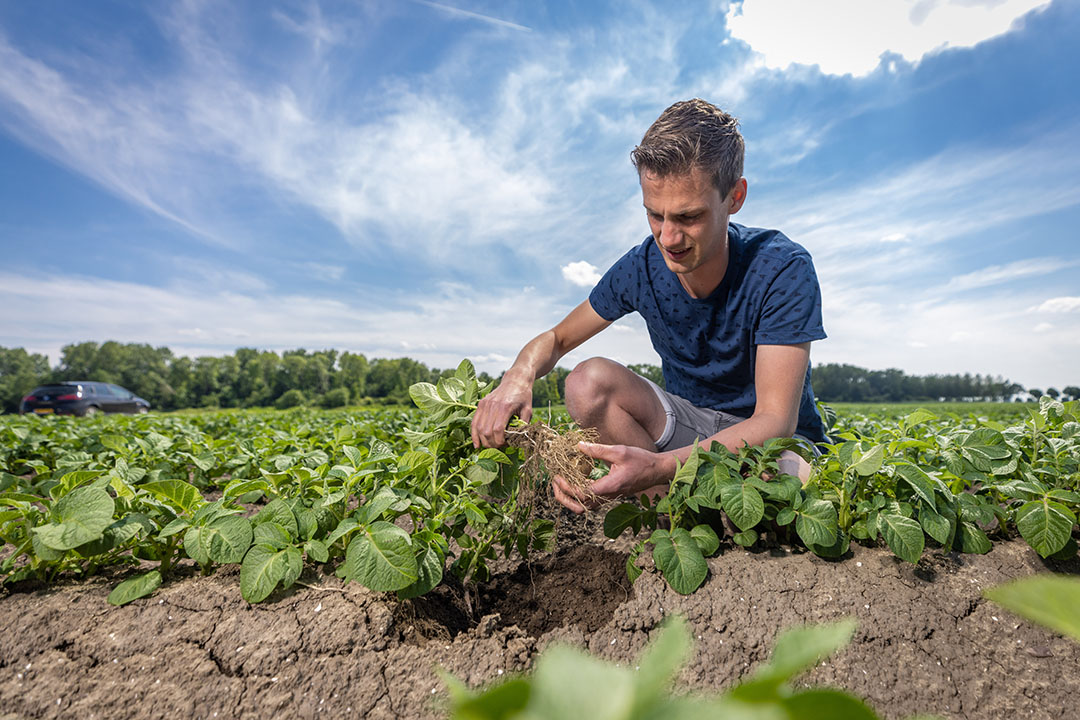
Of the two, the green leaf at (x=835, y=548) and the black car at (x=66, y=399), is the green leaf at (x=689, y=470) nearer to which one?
the green leaf at (x=835, y=548)

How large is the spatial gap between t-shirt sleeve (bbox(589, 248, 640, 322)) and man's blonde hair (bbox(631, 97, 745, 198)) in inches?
27.0

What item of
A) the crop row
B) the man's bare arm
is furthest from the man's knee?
the crop row

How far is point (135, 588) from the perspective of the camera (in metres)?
1.81

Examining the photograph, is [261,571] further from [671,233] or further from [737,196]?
[737,196]

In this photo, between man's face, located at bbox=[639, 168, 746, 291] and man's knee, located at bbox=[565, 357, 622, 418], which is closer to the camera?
man's face, located at bbox=[639, 168, 746, 291]

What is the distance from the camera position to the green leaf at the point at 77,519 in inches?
68.2

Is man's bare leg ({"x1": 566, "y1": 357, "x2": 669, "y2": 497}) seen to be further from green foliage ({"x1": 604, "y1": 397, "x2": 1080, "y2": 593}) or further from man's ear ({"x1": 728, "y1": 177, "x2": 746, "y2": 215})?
man's ear ({"x1": 728, "y1": 177, "x2": 746, "y2": 215})

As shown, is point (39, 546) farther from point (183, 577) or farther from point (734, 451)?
point (734, 451)

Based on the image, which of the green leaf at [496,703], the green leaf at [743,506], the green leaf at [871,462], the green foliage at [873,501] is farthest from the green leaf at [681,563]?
the green leaf at [496,703]

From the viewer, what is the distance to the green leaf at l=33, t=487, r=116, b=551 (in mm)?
1731

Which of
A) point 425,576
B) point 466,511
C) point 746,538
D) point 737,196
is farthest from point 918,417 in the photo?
point 425,576

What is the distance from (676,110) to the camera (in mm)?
2783

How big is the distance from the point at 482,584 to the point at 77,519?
124 cm

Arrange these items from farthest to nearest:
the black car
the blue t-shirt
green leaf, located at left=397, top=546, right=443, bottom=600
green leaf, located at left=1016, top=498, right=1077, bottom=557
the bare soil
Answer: the black car → the blue t-shirt → green leaf, located at left=1016, top=498, right=1077, bottom=557 → green leaf, located at left=397, top=546, right=443, bottom=600 → the bare soil
